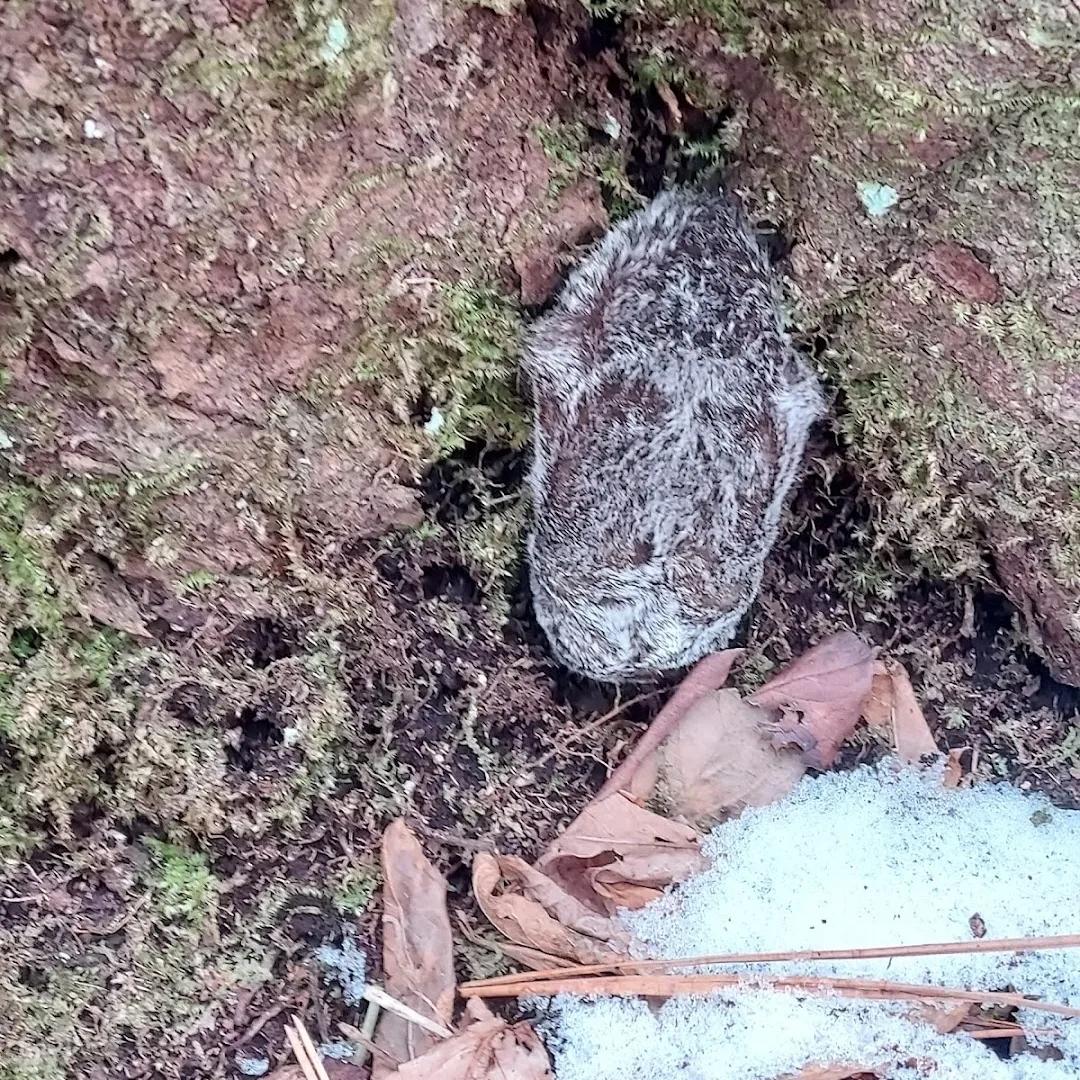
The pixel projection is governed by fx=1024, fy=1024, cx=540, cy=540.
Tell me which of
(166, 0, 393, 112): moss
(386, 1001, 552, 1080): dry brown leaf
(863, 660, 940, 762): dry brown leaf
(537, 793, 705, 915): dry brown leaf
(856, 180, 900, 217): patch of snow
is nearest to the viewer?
(166, 0, 393, 112): moss

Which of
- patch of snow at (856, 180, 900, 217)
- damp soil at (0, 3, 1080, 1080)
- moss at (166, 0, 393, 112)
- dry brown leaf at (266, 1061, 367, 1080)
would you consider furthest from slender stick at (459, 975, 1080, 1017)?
moss at (166, 0, 393, 112)

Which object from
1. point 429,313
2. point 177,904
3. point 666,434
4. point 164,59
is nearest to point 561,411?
point 666,434

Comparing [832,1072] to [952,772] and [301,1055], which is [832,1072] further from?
[301,1055]

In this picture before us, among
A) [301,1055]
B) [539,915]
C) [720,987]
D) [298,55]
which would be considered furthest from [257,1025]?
[298,55]

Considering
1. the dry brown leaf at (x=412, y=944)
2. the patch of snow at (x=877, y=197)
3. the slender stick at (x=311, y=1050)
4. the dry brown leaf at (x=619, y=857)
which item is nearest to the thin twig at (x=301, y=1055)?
the slender stick at (x=311, y=1050)

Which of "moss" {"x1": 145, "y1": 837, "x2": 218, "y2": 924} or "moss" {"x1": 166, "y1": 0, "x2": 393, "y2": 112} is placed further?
"moss" {"x1": 145, "y1": 837, "x2": 218, "y2": 924}

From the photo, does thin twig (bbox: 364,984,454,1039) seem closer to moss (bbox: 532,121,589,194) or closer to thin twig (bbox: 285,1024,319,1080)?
thin twig (bbox: 285,1024,319,1080)
